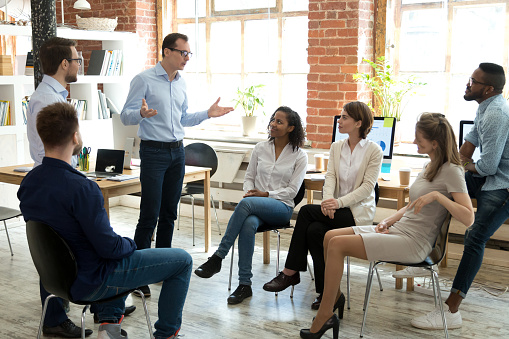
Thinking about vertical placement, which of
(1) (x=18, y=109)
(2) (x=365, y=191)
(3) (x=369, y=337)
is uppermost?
(1) (x=18, y=109)

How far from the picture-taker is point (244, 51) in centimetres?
615

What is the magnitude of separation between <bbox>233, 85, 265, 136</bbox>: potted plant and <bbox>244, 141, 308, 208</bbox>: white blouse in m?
1.78

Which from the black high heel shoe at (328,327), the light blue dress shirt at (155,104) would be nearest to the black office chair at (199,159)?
the light blue dress shirt at (155,104)

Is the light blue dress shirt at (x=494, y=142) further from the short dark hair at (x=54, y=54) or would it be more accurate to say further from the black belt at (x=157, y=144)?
the short dark hair at (x=54, y=54)

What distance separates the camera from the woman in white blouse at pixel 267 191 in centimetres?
379

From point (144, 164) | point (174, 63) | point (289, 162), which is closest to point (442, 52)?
point (289, 162)

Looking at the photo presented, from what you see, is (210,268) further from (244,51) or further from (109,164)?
(244,51)

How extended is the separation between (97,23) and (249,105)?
1.78 meters

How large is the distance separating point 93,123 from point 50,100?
291cm

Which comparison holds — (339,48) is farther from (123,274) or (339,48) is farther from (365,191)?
(123,274)

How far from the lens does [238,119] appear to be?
6289mm

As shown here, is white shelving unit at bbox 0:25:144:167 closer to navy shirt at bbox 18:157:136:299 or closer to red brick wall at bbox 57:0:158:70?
red brick wall at bbox 57:0:158:70

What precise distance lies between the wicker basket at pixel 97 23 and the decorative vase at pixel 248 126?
170 centimetres

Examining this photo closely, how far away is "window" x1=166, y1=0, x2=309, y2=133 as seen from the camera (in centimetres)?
582
